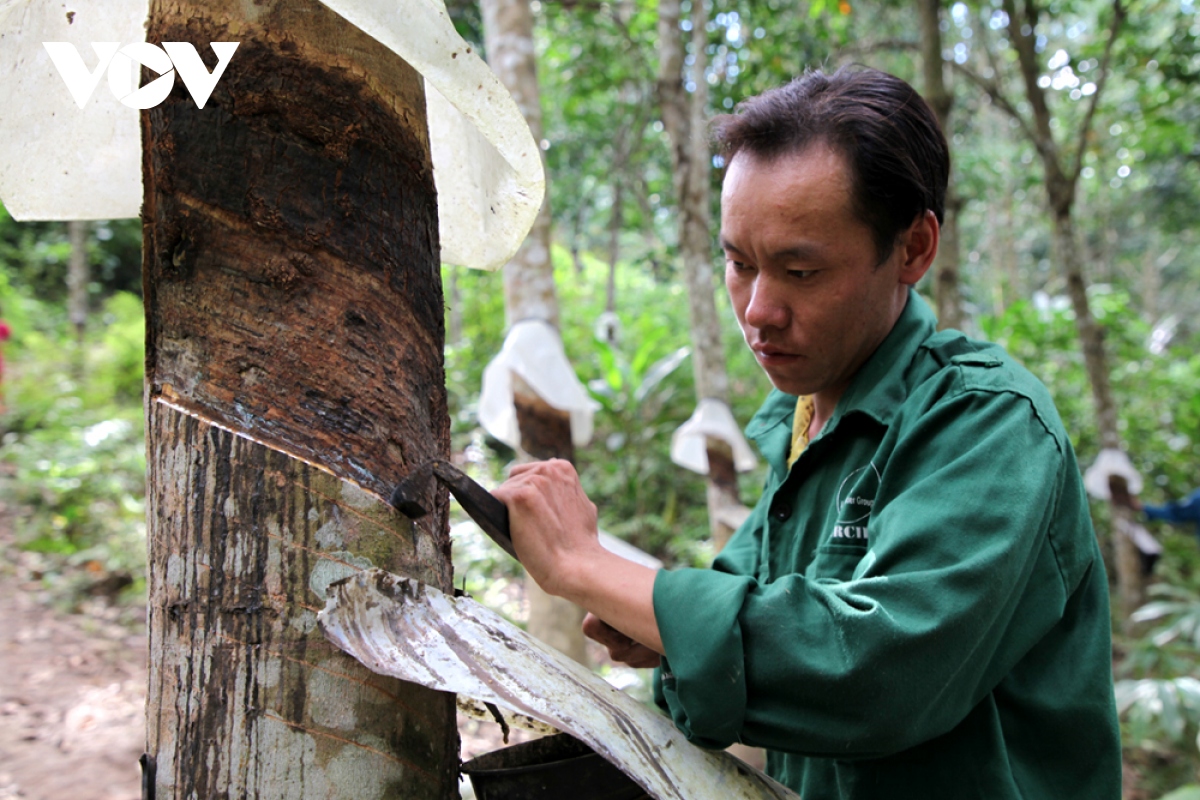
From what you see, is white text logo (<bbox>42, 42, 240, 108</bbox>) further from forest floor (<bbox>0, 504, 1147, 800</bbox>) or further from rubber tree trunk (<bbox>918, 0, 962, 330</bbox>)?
rubber tree trunk (<bbox>918, 0, 962, 330</bbox>)

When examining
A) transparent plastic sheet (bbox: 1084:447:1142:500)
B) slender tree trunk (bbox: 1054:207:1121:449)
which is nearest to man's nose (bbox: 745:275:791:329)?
slender tree trunk (bbox: 1054:207:1121:449)

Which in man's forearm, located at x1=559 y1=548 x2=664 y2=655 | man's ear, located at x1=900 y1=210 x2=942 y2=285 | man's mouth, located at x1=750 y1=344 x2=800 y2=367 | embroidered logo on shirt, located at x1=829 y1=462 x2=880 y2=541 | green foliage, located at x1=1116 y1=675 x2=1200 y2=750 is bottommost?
green foliage, located at x1=1116 y1=675 x2=1200 y2=750

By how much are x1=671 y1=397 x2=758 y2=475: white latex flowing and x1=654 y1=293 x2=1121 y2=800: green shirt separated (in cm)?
296

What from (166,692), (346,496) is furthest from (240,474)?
(166,692)

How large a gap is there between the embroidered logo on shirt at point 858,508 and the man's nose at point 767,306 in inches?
10.0

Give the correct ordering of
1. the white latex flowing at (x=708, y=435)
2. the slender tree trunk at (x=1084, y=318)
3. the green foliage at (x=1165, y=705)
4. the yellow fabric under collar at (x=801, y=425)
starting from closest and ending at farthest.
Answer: the yellow fabric under collar at (x=801, y=425) → the green foliage at (x=1165, y=705) → the white latex flowing at (x=708, y=435) → the slender tree trunk at (x=1084, y=318)

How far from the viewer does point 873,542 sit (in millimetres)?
995

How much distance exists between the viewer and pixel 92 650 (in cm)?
511

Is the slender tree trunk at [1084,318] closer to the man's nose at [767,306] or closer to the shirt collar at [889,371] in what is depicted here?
the shirt collar at [889,371]

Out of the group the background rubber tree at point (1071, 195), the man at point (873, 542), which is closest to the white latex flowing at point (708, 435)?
the background rubber tree at point (1071, 195)

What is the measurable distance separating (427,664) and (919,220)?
97cm

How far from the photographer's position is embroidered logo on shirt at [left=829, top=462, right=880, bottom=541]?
3.76ft

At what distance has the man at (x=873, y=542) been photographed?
2.90 ft

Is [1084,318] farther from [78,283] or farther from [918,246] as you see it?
[78,283]
